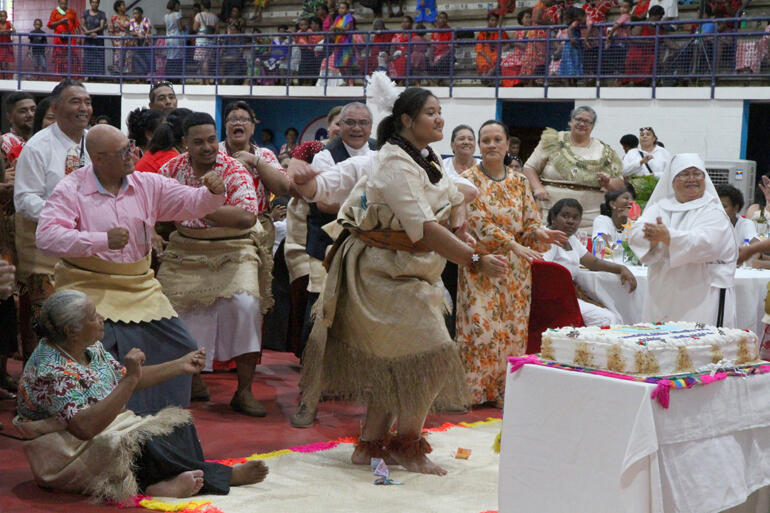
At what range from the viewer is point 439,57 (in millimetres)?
15312

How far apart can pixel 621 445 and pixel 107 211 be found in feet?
7.85

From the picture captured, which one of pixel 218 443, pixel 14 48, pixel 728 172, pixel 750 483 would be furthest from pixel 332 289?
pixel 14 48

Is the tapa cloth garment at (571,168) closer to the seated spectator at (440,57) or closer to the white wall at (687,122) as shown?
the white wall at (687,122)

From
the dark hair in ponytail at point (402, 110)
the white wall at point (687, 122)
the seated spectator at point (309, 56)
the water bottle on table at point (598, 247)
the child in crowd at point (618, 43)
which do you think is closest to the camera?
the dark hair in ponytail at point (402, 110)

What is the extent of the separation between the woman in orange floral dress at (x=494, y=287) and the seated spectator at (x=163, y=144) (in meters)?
1.71

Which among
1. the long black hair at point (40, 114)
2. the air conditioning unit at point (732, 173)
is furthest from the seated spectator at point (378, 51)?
the long black hair at point (40, 114)

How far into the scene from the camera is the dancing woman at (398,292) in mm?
4246

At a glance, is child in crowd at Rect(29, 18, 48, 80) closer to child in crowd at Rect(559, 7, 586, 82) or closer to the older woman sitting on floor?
child in crowd at Rect(559, 7, 586, 82)

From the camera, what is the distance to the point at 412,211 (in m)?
4.11

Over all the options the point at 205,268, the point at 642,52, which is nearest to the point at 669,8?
the point at 642,52

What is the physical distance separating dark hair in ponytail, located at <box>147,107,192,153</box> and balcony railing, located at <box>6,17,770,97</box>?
8.30 m

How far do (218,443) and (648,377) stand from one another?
2412 millimetres

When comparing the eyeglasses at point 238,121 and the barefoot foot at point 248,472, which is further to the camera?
the eyeglasses at point 238,121

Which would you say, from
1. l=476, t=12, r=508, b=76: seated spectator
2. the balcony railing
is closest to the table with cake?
the balcony railing
